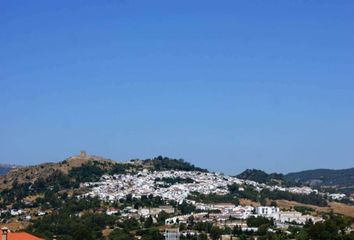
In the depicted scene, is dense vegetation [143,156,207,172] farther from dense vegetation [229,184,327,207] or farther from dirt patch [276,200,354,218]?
dirt patch [276,200,354,218]

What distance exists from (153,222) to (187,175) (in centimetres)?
7206

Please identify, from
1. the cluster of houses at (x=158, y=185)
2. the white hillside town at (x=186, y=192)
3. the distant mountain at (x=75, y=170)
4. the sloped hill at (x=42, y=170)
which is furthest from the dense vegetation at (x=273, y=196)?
the sloped hill at (x=42, y=170)

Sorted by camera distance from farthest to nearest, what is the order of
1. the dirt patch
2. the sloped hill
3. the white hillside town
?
the sloped hill → the dirt patch → the white hillside town

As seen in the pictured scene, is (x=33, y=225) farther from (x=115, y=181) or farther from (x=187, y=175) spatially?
(x=187, y=175)

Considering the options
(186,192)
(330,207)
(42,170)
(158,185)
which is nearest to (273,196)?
(330,207)

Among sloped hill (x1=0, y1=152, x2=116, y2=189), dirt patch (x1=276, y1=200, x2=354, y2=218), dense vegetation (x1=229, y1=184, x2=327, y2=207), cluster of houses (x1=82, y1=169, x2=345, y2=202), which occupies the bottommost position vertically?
dirt patch (x1=276, y1=200, x2=354, y2=218)

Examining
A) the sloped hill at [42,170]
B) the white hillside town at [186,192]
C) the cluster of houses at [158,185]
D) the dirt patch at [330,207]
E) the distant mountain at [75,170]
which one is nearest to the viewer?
the white hillside town at [186,192]

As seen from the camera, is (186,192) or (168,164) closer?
(186,192)

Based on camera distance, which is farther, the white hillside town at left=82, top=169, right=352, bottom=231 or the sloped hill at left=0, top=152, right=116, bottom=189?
the sloped hill at left=0, top=152, right=116, bottom=189

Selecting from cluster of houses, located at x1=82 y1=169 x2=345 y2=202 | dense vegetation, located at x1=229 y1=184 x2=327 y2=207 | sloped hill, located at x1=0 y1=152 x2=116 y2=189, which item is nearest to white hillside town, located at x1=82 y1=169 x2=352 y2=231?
cluster of houses, located at x1=82 y1=169 x2=345 y2=202

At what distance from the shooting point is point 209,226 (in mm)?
86188

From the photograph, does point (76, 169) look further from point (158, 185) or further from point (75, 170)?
point (158, 185)

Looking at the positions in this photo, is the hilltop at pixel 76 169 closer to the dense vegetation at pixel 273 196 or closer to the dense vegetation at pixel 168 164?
the dense vegetation at pixel 168 164

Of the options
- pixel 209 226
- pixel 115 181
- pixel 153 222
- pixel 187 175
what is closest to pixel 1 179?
pixel 115 181
